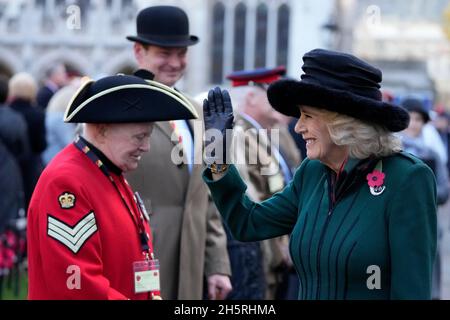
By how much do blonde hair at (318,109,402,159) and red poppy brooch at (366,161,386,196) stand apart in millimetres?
65

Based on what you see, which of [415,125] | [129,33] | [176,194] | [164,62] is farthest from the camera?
[129,33]

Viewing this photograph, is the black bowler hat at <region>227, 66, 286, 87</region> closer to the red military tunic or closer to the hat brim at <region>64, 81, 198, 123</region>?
the hat brim at <region>64, 81, 198, 123</region>

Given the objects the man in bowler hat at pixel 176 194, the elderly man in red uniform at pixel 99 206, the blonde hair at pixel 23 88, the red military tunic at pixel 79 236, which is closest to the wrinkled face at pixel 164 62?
the man in bowler hat at pixel 176 194

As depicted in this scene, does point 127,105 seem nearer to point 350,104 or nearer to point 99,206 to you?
point 99,206

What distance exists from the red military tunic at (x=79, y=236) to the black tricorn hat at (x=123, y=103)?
0.54 ft

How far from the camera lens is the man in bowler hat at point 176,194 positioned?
4.96 m

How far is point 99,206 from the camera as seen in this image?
12.0ft

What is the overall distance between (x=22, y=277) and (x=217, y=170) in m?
6.74

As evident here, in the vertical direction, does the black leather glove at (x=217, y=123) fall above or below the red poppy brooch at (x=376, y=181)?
above

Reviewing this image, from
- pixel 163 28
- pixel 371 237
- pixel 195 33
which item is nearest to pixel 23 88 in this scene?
pixel 163 28

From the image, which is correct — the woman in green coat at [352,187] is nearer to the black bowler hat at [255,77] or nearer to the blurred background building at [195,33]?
the black bowler hat at [255,77]

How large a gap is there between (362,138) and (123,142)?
98cm

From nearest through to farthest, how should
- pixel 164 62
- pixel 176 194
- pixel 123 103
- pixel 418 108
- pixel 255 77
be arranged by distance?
pixel 123 103, pixel 176 194, pixel 164 62, pixel 255 77, pixel 418 108
